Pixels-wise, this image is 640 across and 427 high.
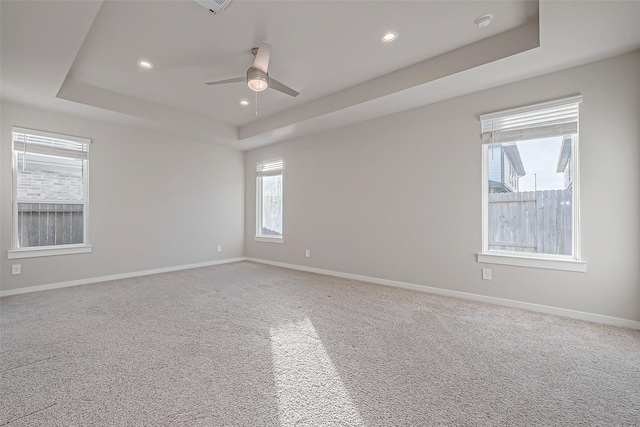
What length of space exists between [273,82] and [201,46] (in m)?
0.81

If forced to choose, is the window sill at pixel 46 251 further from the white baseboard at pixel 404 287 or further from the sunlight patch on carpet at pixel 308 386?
the sunlight patch on carpet at pixel 308 386

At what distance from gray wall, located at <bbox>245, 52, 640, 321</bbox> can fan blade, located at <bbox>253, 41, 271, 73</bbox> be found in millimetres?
2085

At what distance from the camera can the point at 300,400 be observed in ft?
5.10

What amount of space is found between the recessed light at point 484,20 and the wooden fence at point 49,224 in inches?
221

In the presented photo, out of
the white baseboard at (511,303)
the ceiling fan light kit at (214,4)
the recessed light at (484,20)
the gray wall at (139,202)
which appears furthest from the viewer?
the gray wall at (139,202)

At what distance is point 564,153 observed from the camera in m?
2.99

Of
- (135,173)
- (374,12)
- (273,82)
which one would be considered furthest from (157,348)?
(135,173)

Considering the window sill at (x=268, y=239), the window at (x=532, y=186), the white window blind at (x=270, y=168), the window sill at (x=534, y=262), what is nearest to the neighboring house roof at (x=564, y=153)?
the window at (x=532, y=186)

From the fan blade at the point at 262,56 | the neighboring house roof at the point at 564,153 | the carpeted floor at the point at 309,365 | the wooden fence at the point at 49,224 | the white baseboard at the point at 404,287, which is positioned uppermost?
the fan blade at the point at 262,56

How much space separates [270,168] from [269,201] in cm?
71

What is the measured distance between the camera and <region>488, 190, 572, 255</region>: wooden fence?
9.75ft

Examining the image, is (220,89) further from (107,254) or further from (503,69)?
(503,69)

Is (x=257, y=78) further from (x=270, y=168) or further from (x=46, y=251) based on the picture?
(x=46, y=251)

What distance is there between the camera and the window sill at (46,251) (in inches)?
145
